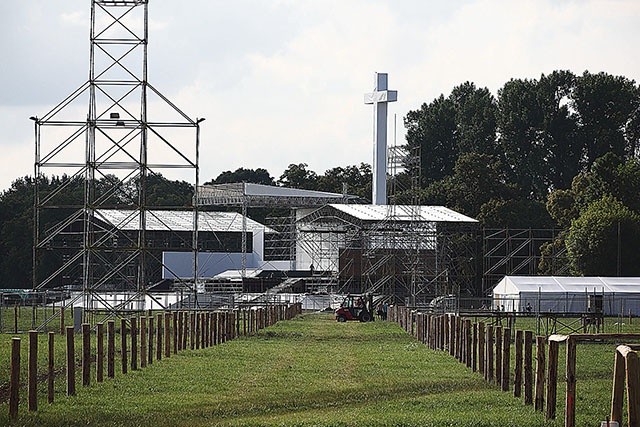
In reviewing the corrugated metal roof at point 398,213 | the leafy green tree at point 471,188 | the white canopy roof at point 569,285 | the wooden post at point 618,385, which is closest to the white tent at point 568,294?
the white canopy roof at point 569,285

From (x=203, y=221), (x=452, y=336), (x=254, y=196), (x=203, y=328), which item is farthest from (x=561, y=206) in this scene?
(x=452, y=336)

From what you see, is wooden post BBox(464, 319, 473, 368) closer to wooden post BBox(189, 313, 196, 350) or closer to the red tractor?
wooden post BBox(189, 313, 196, 350)

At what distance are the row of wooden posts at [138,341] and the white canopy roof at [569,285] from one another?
59.7 ft

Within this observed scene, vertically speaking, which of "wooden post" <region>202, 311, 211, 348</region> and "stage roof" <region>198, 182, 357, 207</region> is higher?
"stage roof" <region>198, 182, 357, 207</region>

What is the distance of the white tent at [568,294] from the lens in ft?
232

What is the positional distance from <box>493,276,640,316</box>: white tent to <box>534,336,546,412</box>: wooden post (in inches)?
1913

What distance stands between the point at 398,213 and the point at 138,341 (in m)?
57.7

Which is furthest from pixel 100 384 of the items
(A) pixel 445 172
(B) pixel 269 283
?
(A) pixel 445 172

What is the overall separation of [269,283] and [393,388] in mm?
78278

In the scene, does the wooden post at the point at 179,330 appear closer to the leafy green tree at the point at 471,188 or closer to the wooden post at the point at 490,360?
the wooden post at the point at 490,360

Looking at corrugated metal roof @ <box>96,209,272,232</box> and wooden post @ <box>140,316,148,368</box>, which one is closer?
wooden post @ <box>140,316,148,368</box>

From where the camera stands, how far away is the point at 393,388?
23.2 meters

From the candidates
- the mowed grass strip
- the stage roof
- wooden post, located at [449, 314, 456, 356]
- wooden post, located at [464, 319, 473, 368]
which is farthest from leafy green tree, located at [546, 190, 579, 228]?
wooden post, located at [464, 319, 473, 368]

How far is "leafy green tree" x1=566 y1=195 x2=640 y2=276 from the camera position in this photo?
8862 cm
